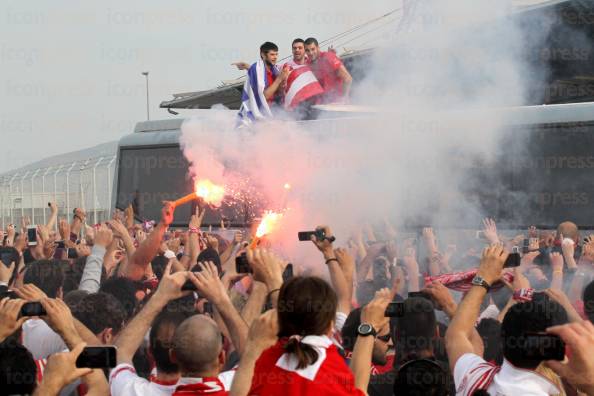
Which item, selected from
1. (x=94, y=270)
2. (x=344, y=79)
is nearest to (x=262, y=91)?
(x=344, y=79)

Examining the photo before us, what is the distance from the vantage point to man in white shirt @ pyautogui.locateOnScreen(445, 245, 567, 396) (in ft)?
11.3

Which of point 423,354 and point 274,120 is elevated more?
point 274,120

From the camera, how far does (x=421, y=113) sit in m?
12.1

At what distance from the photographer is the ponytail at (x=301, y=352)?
315 cm

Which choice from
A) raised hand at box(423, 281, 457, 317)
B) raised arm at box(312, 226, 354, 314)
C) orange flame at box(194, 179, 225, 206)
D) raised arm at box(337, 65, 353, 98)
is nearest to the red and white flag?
raised arm at box(337, 65, 353, 98)

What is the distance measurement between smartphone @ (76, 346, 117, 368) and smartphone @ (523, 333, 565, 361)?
149cm

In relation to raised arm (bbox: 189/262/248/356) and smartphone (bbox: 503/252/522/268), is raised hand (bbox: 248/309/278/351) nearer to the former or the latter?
raised arm (bbox: 189/262/248/356)

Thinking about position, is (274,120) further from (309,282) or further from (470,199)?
(309,282)

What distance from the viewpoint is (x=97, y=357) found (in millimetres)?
3305

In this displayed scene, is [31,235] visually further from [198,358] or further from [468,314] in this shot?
[468,314]

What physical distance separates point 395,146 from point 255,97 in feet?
6.40

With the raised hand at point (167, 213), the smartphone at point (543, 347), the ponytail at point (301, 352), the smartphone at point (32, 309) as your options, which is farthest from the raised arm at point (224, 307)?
the raised hand at point (167, 213)

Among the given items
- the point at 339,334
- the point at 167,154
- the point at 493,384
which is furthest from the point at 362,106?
the point at 493,384

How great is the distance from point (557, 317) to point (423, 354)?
714mm
